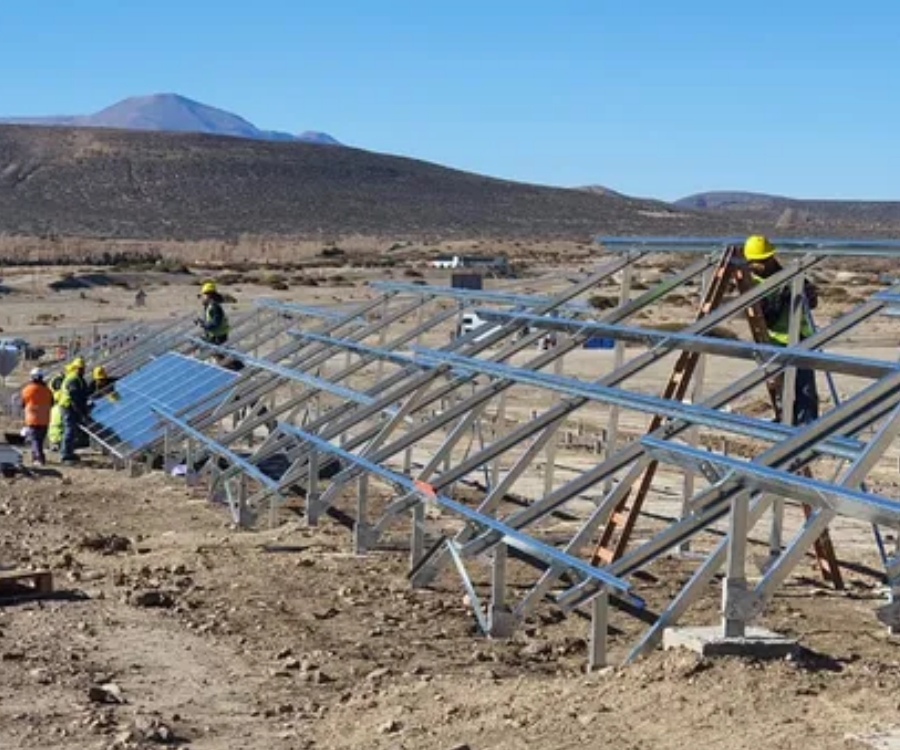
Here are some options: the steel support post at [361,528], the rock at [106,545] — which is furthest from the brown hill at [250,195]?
the steel support post at [361,528]

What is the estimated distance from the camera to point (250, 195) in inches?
5012

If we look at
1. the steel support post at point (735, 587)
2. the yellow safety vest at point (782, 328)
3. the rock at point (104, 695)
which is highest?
the yellow safety vest at point (782, 328)

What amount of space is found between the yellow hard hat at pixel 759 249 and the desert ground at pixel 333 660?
8.48 ft

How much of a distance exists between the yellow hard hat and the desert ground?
2.58 m

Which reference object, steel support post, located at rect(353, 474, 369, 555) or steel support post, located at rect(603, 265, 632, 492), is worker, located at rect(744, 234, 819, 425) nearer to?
steel support post, located at rect(603, 265, 632, 492)

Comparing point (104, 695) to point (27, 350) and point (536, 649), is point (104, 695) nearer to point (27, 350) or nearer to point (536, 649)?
point (536, 649)

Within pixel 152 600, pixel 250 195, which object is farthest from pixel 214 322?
pixel 250 195

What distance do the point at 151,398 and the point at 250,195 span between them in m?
106

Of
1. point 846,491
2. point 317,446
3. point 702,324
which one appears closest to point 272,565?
point 317,446

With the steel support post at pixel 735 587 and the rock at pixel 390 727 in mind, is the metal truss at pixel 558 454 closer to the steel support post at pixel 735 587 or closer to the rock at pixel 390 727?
the steel support post at pixel 735 587

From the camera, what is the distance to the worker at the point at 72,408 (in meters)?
23.0

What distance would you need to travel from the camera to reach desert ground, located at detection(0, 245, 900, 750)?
27.8 ft

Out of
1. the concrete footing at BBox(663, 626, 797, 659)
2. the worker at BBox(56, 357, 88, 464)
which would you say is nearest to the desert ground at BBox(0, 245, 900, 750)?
the concrete footing at BBox(663, 626, 797, 659)

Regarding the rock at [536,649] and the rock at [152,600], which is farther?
the rock at [152,600]
